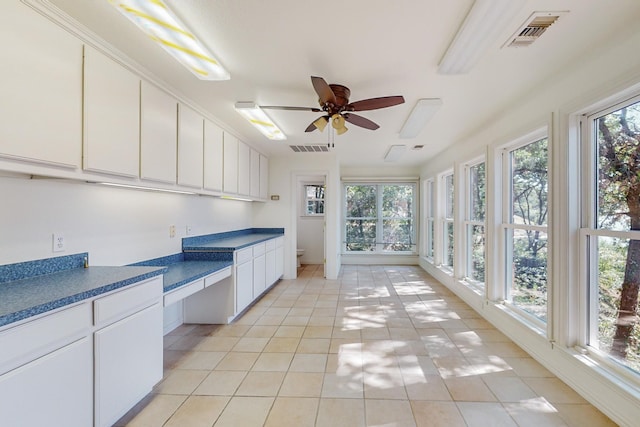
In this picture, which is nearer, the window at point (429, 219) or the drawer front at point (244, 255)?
the drawer front at point (244, 255)

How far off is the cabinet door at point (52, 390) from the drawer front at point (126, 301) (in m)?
0.14

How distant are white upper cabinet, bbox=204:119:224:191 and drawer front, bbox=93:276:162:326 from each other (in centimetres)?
151

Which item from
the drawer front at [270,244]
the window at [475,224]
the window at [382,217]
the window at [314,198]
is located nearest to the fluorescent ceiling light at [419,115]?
the window at [475,224]

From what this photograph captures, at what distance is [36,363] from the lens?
124 centimetres

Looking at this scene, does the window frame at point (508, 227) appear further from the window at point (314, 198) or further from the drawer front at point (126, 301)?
the window at point (314, 198)

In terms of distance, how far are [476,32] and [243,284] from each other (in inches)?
130

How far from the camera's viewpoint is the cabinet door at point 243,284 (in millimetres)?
3461

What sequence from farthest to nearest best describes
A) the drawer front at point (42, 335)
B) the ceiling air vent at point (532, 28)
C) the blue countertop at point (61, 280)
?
the ceiling air vent at point (532, 28) < the blue countertop at point (61, 280) < the drawer front at point (42, 335)

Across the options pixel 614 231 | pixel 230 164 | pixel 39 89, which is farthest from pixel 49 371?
pixel 614 231

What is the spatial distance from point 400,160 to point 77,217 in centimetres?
547

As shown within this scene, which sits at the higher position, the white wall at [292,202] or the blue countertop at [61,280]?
the white wall at [292,202]

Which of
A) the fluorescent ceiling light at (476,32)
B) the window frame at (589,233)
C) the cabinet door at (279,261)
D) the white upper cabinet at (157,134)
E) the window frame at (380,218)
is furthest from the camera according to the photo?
the window frame at (380,218)

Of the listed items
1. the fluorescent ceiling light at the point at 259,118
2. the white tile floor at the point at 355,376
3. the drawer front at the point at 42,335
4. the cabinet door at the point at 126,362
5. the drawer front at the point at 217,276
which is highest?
the fluorescent ceiling light at the point at 259,118

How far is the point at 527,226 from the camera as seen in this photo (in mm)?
2889
